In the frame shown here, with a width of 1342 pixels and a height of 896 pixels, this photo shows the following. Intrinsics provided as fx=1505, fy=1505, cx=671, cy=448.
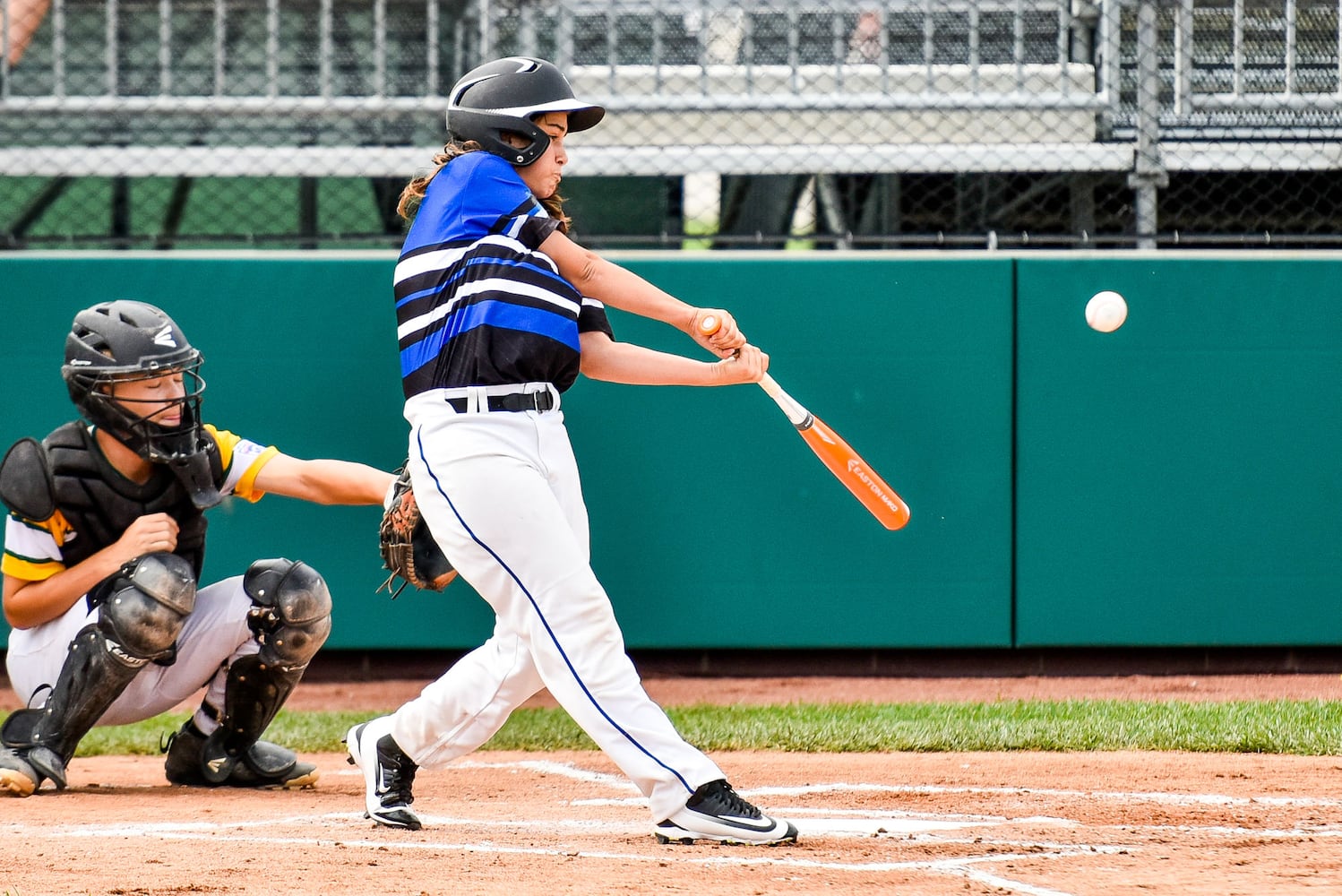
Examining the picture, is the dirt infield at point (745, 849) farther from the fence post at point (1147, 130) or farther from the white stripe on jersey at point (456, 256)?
the fence post at point (1147, 130)

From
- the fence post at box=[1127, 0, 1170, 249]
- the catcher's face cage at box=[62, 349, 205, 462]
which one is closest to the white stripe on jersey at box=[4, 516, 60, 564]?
the catcher's face cage at box=[62, 349, 205, 462]

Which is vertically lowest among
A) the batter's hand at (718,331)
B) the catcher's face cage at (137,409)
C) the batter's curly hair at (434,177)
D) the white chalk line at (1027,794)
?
the white chalk line at (1027,794)

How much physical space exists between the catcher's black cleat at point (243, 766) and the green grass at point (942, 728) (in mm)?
813

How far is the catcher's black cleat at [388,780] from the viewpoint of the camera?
138 inches

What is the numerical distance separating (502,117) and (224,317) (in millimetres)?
3133

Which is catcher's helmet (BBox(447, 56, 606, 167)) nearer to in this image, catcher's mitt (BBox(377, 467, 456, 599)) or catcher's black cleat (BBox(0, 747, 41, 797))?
catcher's mitt (BBox(377, 467, 456, 599))

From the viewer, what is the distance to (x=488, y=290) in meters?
3.22

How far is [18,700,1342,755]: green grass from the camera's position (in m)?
4.77

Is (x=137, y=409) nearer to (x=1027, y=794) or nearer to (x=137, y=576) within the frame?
(x=137, y=576)

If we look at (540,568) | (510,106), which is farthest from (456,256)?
(540,568)

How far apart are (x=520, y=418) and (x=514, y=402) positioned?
37mm

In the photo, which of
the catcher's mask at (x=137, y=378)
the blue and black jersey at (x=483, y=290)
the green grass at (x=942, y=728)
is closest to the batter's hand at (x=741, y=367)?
the blue and black jersey at (x=483, y=290)

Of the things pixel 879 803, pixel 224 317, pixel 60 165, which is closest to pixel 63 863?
pixel 879 803

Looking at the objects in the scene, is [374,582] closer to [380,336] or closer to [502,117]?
[380,336]
